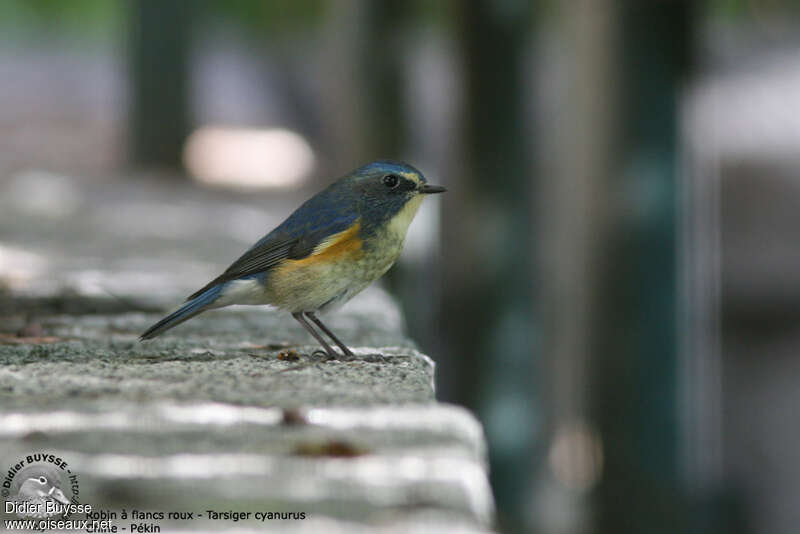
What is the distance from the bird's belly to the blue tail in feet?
0.57

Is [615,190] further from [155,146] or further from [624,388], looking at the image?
[155,146]

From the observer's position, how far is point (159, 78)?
14094 mm

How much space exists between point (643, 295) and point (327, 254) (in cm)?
282

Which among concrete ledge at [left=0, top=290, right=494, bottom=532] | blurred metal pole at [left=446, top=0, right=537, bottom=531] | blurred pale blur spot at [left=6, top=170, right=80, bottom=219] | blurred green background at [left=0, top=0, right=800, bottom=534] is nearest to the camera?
concrete ledge at [left=0, top=290, right=494, bottom=532]

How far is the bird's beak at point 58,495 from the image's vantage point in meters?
2.04

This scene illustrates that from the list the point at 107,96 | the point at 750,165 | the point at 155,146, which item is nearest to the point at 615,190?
the point at 750,165

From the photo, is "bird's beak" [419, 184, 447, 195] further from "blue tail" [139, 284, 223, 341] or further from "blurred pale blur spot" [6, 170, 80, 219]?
"blurred pale blur spot" [6, 170, 80, 219]

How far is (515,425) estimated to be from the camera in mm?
6734

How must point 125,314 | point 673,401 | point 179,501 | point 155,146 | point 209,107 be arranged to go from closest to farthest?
1. point 179,501
2. point 125,314
3. point 673,401
4. point 155,146
5. point 209,107

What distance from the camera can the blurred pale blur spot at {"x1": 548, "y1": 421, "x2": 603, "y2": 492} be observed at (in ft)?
20.4

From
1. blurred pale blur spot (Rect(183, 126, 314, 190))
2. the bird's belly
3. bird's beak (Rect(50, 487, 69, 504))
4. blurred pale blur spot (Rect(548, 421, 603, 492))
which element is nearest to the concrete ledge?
bird's beak (Rect(50, 487, 69, 504))

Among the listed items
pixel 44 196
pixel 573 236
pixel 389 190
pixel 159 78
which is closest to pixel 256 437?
pixel 389 190

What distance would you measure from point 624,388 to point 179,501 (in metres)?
4.26

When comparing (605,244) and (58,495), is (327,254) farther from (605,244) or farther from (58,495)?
(605,244)
